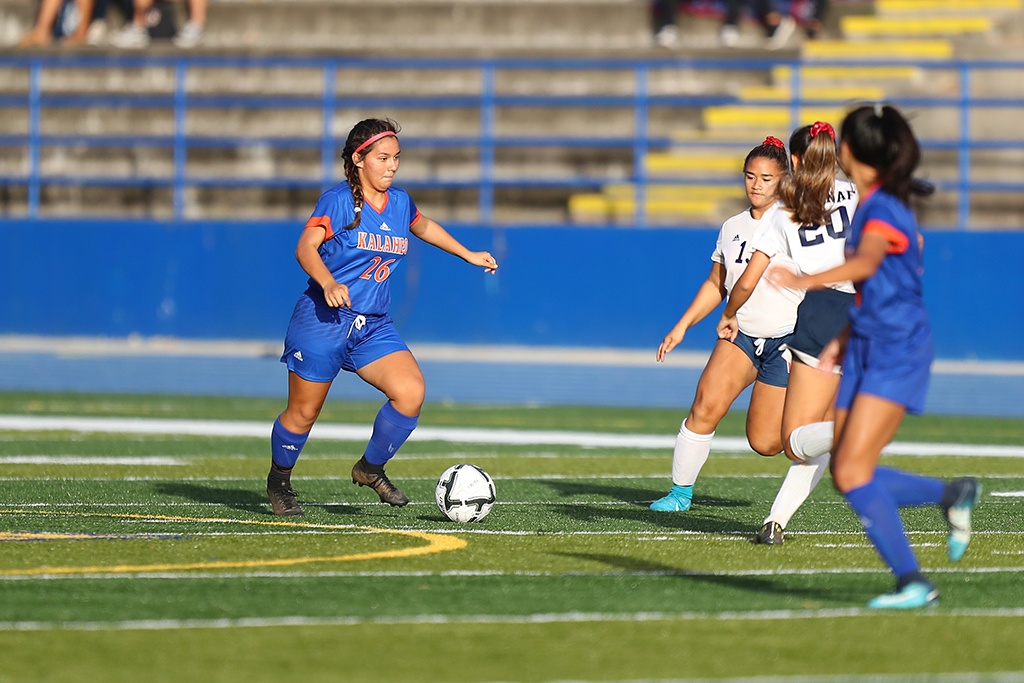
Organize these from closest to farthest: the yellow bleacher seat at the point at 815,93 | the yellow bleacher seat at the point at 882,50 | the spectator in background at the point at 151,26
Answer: the yellow bleacher seat at the point at 815,93 < the yellow bleacher seat at the point at 882,50 < the spectator in background at the point at 151,26

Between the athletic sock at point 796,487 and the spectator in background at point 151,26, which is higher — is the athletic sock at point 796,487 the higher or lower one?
the lower one

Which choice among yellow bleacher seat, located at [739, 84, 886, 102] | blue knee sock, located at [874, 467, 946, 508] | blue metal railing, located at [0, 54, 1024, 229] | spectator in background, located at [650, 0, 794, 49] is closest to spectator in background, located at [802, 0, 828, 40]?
spectator in background, located at [650, 0, 794, 49]

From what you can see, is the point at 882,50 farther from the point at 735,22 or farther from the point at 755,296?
the point at 755,296

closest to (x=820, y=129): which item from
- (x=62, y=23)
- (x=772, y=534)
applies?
(x=772, y=534)

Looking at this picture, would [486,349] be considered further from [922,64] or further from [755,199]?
[755,199]

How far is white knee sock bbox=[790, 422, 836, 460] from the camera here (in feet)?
22.9

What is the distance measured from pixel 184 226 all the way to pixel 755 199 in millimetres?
12508

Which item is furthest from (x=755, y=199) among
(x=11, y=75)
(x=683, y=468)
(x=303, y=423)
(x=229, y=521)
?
(x=11, y=75)

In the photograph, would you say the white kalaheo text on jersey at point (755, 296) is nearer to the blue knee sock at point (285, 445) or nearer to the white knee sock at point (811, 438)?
the white knee sock at point (811, 438)

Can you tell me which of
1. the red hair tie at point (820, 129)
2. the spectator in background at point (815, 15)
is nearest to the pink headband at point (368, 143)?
the red hair tie at point (820, 129)

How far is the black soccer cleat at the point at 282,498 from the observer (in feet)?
26.9

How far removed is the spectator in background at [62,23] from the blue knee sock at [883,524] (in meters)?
19.8

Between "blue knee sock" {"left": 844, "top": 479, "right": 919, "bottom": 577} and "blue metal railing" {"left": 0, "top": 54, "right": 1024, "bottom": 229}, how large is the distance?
44.6 feet

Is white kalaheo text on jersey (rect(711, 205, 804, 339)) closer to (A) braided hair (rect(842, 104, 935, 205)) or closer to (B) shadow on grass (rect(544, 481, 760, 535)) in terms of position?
(B) shadow on grass (rect(544, 481, 760, 535))
